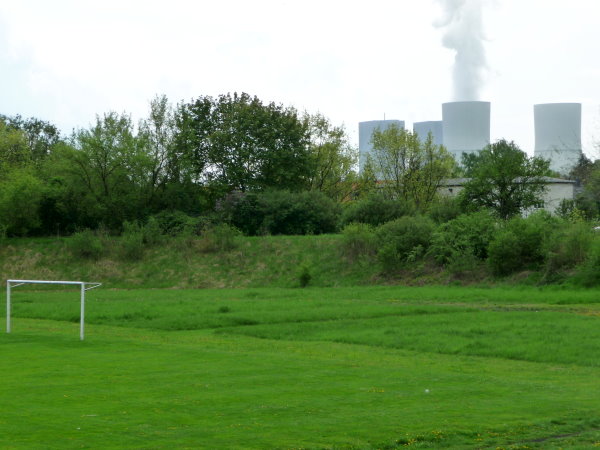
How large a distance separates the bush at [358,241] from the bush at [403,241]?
2.70 feet

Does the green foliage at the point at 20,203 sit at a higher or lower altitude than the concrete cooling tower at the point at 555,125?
lower

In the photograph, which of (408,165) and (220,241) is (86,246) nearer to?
(220,241)

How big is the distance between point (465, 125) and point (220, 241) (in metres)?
62.1

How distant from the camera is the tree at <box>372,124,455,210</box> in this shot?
82.8m

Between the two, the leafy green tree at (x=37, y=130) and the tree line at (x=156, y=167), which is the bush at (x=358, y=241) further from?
the leafy green tree at (x=37, y=130)

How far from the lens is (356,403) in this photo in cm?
1605

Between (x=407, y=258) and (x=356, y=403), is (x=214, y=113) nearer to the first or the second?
(x=407, y=258)

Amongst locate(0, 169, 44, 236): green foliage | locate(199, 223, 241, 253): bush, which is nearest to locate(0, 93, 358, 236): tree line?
locate(0, 169, 44, 236): green foliage

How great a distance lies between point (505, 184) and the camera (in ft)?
206

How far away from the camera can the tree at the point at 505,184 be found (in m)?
62.3

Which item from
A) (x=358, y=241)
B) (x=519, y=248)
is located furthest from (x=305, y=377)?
(x=358, y=241)

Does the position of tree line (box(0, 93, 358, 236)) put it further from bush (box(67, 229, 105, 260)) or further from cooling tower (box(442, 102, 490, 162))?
cooling tower (box(442, 102, 490, 162))

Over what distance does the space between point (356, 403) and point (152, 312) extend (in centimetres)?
2266

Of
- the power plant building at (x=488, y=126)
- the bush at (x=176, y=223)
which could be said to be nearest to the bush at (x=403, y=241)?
the bush at (x=176, y=223)
